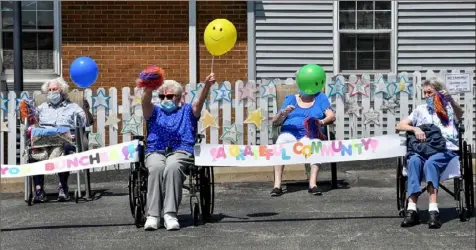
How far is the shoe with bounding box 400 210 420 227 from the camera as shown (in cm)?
859

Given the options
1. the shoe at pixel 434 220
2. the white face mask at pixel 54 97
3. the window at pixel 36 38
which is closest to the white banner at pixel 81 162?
the white face mask at pixel 54 97

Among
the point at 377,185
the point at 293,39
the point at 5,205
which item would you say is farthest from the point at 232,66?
the point at 5,205

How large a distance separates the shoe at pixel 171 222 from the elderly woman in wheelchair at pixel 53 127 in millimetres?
2387

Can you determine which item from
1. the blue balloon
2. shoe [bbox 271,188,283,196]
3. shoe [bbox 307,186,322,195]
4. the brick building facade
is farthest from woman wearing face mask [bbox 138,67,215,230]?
the brick building facade

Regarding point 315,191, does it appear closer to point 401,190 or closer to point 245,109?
point 401,190

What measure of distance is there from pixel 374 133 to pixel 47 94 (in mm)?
5566

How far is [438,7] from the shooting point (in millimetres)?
16109

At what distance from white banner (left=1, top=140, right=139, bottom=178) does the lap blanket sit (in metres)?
1.32

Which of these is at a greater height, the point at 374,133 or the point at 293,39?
the point at 293,39

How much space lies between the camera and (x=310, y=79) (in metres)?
10.7

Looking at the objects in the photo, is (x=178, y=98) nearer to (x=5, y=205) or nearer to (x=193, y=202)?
(x=193, y=202)

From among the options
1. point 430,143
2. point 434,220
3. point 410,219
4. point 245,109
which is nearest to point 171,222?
point 410,219

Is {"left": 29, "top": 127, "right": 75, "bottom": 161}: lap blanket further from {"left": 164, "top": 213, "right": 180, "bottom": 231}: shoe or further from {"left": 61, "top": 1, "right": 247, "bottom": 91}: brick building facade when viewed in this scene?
{"left": 61, "top": 1, "right": 247, "bottom": 91}: brick building facade

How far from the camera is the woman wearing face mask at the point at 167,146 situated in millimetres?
8680
